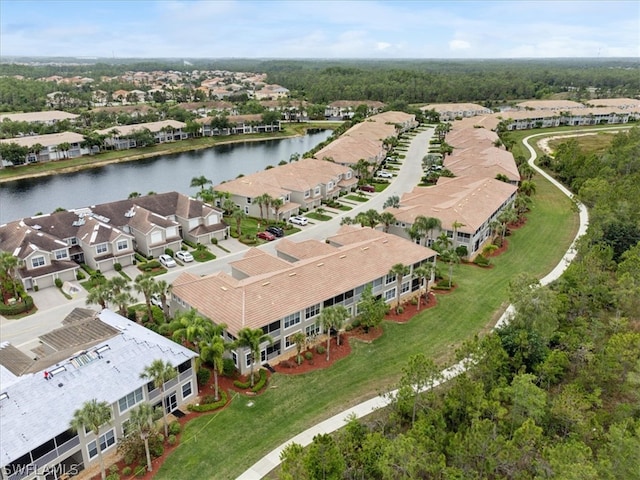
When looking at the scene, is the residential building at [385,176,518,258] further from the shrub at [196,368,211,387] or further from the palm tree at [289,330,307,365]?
the shrub at [196,368,211,387]

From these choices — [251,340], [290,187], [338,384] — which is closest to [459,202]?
[290,187]

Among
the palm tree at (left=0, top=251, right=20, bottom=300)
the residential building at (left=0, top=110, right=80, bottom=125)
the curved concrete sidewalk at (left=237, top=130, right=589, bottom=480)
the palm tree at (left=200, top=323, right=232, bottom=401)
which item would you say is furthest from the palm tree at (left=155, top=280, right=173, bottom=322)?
the residential building at (left=0, top=110, right=80, bottom=125)

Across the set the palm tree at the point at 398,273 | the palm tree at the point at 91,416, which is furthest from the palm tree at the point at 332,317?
the palm tree at the point at 91,416

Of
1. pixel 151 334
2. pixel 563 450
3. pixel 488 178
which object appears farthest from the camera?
pixel 488 178

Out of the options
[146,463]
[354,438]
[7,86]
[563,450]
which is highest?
[7,86]

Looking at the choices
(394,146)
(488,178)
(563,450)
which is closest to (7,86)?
(394,146)

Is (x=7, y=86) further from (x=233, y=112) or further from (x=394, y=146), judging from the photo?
(x=394, y=146)

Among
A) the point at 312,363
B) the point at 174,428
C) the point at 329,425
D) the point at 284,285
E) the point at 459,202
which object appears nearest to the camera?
the point at 174,428

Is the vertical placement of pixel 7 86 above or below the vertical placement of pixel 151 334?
above

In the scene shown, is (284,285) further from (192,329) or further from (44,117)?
(44,117)
